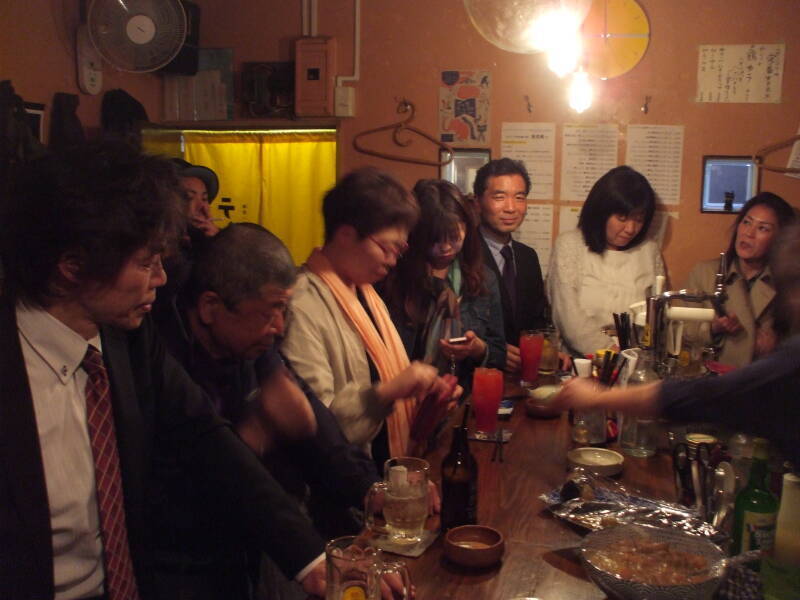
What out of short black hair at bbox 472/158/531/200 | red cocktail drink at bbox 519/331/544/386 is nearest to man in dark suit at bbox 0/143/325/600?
red cocktail drink at bbox 519/331/544/386

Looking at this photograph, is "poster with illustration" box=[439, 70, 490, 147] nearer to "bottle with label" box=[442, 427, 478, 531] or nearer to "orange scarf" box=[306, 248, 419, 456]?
"orange scarf" box=[306, 248, 419, 456]

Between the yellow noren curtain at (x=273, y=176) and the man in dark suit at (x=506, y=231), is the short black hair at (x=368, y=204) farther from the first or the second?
the yellow noren curtain at (x=273, y=176)

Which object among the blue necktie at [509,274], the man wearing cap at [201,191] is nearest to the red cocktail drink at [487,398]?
the blue necktie at [509,274]

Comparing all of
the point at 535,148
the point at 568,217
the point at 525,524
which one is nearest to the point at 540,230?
the point at 568,217

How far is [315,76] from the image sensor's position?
470cm

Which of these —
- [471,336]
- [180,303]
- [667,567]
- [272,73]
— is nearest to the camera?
[667,567]

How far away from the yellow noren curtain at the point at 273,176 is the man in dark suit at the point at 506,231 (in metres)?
1.44

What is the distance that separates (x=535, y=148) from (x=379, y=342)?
2702 millimetres

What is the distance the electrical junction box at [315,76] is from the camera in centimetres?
467

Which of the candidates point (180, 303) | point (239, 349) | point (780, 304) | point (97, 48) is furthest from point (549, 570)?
point (97, 48)

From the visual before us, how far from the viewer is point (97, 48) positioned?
3979 millimetres

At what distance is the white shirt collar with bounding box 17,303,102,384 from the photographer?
1.38 metres

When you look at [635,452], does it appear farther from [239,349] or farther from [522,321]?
[522,321]

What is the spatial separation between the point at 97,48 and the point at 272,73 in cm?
115
